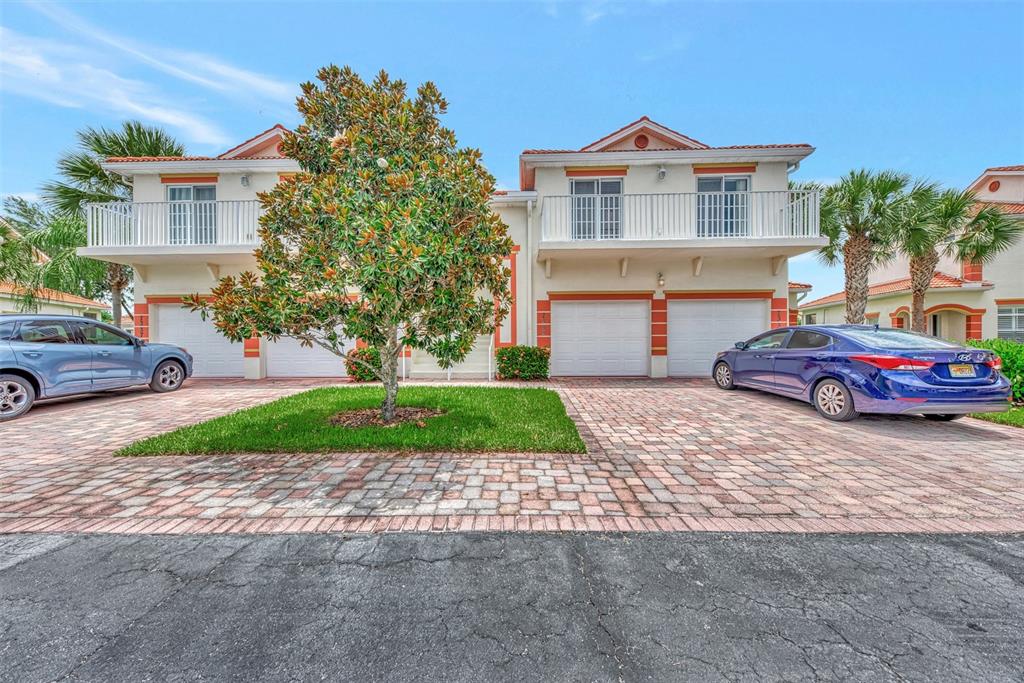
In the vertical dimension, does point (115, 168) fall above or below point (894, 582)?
above

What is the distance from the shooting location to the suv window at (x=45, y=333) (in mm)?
6906

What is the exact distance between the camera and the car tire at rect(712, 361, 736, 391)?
29.6 ft

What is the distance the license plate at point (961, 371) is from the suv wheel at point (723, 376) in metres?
3.72

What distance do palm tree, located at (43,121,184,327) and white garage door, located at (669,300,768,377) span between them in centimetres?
1680

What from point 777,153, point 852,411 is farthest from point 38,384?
point 777,153

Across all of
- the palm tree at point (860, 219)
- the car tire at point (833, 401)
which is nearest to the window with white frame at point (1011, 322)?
the palm tree at point (860, 219)

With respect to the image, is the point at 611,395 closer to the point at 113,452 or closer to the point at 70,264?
the point at 113,452

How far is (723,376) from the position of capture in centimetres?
926

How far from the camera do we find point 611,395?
28.1ft

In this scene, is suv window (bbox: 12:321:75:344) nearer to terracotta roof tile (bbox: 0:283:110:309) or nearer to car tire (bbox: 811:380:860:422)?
terracotta roof tile (bbox: 0:283:110:309)

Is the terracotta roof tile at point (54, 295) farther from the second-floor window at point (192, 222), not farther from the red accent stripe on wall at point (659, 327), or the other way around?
the red accent stripe on wall at point (659, 327)

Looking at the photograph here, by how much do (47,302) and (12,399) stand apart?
39.2 ft

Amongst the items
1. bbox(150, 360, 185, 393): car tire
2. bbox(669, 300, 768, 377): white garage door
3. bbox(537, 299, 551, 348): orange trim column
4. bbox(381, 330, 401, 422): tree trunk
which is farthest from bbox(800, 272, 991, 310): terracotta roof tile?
bbox(150, 360, 185, 393): car tire

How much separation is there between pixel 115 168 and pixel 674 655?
1652 centimetres
